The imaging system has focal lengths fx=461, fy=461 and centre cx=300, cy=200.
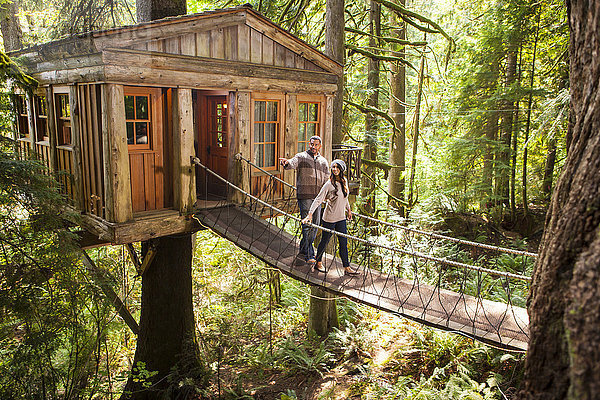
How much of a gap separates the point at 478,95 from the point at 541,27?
9.43ft

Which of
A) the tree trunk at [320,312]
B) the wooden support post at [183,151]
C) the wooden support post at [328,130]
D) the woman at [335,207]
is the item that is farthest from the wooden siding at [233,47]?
the tree trunk at [320,312]

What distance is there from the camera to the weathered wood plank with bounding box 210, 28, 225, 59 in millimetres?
7562

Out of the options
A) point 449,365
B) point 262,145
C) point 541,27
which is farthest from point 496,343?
point 541,27

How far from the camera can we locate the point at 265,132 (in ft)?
28.9

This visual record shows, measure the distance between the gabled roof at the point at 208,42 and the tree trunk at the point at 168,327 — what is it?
11.1ft

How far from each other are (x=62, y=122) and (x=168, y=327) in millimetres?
4299

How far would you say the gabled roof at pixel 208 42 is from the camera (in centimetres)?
646

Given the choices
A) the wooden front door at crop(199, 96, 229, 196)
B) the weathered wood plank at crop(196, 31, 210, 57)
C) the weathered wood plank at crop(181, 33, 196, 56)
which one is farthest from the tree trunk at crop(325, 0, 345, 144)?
the weathered wood plank at crop(181, 33, 196, 56)

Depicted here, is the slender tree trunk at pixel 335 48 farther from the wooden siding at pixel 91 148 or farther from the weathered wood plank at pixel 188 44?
the wooden siding at pixel 91 148

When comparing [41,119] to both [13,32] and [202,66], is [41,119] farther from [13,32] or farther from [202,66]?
[13,32]

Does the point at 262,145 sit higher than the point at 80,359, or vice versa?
the point at 262,145

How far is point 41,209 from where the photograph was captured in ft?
19.6

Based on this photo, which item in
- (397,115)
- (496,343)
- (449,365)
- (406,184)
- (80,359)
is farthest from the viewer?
(406,184)

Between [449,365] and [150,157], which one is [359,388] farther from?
[150,157]
